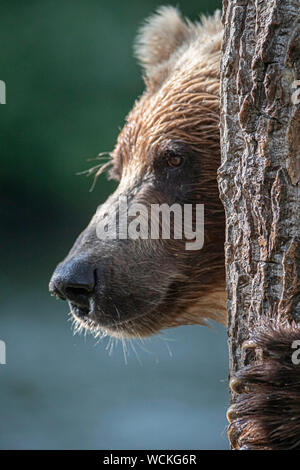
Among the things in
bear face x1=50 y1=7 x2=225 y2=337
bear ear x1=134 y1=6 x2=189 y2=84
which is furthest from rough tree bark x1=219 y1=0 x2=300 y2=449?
bear ear x1=134 y1=6 x2=189 y2=84

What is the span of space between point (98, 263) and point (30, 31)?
762 cm

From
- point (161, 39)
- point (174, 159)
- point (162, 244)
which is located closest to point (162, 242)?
point (162, 244)

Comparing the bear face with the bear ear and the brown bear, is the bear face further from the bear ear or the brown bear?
the bear ear

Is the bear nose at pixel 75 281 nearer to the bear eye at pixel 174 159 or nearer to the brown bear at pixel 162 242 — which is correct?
the brown bear at pixel 162 242

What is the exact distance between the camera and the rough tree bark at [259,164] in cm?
205

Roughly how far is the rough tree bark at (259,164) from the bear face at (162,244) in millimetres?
786

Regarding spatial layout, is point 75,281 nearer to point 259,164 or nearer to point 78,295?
point 78,295

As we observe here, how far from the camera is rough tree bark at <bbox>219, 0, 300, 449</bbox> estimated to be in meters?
2.05

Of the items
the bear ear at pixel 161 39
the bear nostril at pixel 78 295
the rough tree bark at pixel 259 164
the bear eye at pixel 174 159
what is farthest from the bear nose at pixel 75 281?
the bear ear at pixel 161 39

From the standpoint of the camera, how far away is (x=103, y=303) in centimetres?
294

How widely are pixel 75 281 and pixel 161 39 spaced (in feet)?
5.19

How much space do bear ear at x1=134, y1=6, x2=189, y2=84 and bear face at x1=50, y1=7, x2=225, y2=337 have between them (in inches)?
21.6
